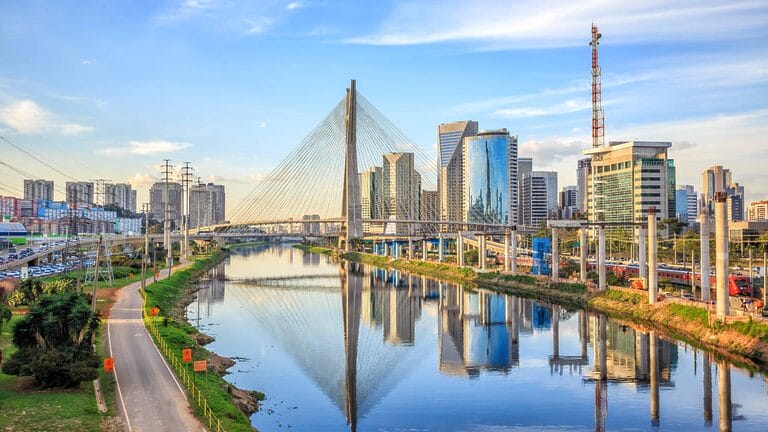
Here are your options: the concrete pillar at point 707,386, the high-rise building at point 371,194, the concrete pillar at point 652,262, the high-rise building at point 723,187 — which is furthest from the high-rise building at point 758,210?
the concrete pillar at point 707,386

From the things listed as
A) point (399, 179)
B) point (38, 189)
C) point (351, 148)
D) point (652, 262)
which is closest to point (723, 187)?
point (351, 148)

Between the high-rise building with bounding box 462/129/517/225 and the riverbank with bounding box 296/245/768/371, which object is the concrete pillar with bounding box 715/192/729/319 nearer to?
the riverbank with bounding box 296/245/768/371

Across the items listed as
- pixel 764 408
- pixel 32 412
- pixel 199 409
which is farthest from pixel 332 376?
pixel 764 408

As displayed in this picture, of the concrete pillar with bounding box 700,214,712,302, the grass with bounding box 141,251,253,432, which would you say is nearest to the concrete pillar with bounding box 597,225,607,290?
the concrete pillar with bounding box 700,214,712,302

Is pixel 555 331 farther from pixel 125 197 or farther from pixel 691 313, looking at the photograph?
pixel 125 197

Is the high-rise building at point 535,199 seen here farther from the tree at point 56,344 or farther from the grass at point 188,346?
the tree at point 56,344

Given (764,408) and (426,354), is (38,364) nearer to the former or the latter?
(426,354)
